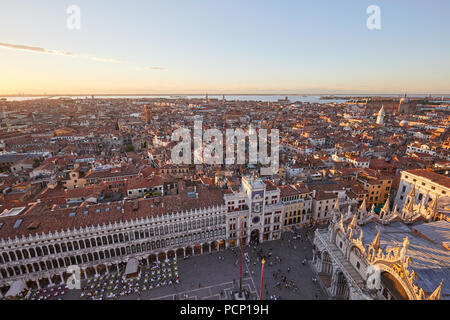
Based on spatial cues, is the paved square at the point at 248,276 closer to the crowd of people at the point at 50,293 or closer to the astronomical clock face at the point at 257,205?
the crowd of people at the point at 50,293

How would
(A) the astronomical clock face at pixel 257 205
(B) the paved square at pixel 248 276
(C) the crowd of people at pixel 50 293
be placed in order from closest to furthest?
(C) the crowd of people at pixel 50 293 < (B) the paved square at pixel 248 276 < (A) the astronomical clock face at pixel 257 205

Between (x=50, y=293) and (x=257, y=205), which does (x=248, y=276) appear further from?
(x=50, y=293)

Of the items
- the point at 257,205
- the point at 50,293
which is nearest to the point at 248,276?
the point at 257,205

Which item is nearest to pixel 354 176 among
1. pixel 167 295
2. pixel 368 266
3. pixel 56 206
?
pixel 368 266

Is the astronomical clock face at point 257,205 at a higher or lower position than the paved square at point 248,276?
higher

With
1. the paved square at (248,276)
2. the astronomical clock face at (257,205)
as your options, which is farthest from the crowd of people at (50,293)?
the astronomical clock face at (257,205)

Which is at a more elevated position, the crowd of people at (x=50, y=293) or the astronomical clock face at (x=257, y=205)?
the astronomical clock face at (x=257, y=205)

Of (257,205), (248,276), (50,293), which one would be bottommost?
(50,293)

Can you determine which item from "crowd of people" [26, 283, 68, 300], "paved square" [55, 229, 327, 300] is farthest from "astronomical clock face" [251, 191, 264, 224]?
"crowd of people" [26, 283, 68, 300]

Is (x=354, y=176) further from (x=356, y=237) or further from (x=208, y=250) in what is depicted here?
(x=208, y=250)

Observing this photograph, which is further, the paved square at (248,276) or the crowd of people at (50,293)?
the paved square at (248,276)

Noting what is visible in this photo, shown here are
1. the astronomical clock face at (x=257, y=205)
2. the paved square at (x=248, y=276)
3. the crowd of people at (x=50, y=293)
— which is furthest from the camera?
the astronomical clock face at (x=257, y=205)
